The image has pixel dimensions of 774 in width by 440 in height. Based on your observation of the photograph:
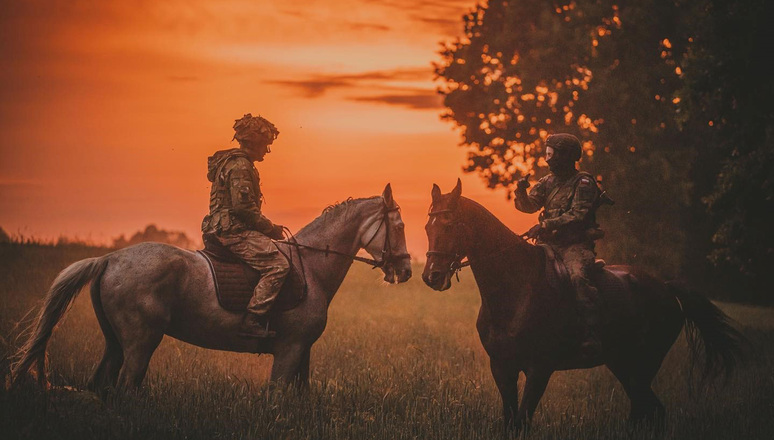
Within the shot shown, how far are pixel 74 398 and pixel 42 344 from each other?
918mm

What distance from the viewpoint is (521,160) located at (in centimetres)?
2664

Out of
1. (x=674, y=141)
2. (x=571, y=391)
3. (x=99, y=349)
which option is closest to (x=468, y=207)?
(x=571, y=391)

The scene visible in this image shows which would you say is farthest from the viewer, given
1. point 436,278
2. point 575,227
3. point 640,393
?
point 640,393

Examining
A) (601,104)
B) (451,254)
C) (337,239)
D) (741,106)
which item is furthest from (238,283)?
(601,104)

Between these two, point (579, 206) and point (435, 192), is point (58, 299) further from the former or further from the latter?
point (579, 206)

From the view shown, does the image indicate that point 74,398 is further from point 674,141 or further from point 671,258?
point 674,141

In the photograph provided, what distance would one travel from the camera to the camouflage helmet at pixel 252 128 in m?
9.17

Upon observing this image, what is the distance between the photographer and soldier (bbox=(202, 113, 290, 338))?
8.92 m

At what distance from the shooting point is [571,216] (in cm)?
893

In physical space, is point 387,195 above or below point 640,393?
above

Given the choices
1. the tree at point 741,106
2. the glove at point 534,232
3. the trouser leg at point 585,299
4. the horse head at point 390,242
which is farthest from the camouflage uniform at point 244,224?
the tree at point 741,106

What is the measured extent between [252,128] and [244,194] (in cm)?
82

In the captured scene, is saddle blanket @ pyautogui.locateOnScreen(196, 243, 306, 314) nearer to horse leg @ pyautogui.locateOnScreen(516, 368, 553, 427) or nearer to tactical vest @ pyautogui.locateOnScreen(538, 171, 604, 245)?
horse leg @ pyautogui.locateOnScreen(516, 368, 553, 427)

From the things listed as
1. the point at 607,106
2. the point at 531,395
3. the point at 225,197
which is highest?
the point at 607,106
